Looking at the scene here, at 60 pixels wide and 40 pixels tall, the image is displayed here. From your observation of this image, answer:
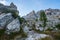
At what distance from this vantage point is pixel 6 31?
4697 cm

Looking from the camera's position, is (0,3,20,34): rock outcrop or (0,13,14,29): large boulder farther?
(0,13,14,29): large boulder

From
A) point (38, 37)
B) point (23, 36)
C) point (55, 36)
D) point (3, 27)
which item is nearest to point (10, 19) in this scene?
point (3, 27)

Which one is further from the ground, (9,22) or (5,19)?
(5,19)

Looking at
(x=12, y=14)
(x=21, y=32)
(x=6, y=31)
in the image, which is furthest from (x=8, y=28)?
(x=12, y=14)

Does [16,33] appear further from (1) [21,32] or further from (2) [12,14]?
(2) [12,14]

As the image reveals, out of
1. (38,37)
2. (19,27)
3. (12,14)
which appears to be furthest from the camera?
(12,14)

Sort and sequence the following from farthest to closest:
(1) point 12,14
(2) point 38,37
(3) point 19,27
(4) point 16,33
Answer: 1. (1) point 12,14
2. (3) point 19,27
3. (4) point 16,33
4. (2) point 38,37

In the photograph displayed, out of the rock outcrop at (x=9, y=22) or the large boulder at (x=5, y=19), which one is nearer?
the rock outcrop at (x=9, y=22)

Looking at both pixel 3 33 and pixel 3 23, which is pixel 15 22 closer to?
pixel 3 23

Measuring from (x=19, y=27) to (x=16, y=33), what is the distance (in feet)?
14.3

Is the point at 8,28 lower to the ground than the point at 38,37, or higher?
higher

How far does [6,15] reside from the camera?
178 ft

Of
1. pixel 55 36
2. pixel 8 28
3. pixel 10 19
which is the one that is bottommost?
pixel 55 36

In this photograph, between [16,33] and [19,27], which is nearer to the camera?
[16,33]
